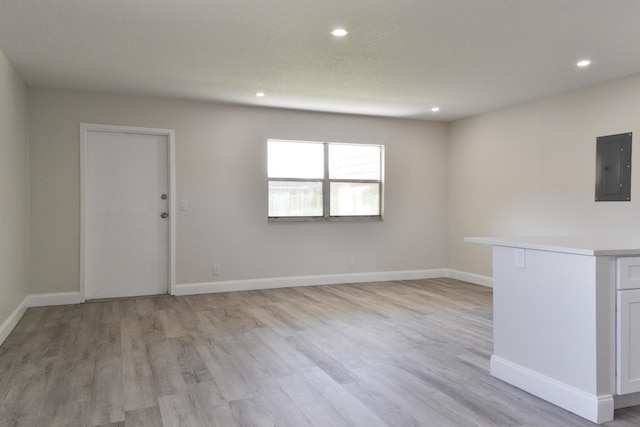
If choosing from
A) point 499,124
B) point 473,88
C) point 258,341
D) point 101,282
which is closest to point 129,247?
point 101,282

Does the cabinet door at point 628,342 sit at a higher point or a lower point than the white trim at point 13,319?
higher

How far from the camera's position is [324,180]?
20.7ft

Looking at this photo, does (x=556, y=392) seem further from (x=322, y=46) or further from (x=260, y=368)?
(x=322, y=46)

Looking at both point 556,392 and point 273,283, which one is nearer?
point 556,392

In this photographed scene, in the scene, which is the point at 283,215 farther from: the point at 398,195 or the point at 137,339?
the point at 137,339

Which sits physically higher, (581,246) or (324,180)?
(324,180)

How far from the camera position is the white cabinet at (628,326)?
2.35 meters

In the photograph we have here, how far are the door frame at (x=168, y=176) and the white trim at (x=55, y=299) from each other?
0.20 ft

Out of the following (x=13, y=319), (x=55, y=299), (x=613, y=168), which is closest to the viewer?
(x=13, y=319)

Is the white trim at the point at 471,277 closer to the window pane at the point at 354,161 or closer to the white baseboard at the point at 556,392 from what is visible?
the window pane at the point at 354,161

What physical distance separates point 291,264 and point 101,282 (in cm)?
228

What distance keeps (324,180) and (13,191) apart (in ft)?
11.7

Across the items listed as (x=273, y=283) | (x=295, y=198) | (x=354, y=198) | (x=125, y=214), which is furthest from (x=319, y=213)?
(x=125, y=214)

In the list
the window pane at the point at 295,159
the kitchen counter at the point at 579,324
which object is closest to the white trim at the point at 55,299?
the window pane at the point at 295,159
